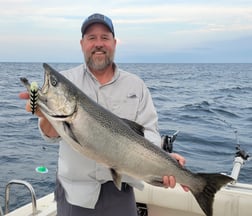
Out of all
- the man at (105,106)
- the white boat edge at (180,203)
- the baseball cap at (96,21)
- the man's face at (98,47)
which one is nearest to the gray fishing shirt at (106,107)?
the man at (105,106)

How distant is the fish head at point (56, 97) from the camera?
3092mm

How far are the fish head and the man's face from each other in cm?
69

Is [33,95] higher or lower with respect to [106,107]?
higher

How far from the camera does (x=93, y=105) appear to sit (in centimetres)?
325

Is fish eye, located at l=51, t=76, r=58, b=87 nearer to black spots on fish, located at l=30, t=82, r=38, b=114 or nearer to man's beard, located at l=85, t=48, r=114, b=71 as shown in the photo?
black spots on fish, located at l=30, t=82, r=38, b=114

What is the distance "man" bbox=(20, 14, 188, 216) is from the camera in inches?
146

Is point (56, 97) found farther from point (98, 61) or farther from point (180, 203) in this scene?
point (180, 203)

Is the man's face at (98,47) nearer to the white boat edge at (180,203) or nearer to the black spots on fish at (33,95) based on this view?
the black spots on fish at (33,95)

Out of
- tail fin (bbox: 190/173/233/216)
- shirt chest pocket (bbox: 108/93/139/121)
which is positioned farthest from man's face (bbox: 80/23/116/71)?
tail fin (bbox: 190/173/233/216)

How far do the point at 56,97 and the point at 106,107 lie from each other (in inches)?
31.6

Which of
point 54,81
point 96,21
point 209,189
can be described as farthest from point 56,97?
point 209,189

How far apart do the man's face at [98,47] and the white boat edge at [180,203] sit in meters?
2.27

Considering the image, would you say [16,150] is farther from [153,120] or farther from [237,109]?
[237,109]

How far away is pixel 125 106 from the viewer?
386 centimetres
